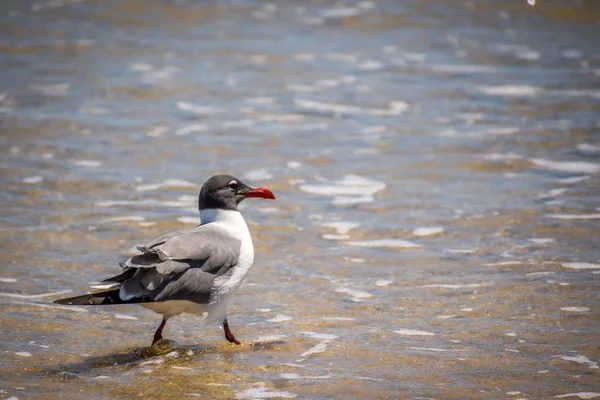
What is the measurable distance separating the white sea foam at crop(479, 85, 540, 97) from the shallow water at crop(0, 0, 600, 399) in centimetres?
6

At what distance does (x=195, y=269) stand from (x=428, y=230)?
3.58 m

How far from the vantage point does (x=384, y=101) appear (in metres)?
14.1

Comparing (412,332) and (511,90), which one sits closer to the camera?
(412,332)

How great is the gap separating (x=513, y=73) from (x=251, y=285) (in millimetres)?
9340

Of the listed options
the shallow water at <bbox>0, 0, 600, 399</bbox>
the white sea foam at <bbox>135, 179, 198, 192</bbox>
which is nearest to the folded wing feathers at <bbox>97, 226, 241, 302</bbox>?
the shallow water at <bbox>0, 0, 600, 399</bbox>

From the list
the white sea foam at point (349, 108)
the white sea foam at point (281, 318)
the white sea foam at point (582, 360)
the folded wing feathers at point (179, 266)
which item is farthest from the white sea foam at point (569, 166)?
the folded wing feathers at point (179, 266)

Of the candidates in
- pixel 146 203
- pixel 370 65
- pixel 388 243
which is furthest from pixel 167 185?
pixel 370 65

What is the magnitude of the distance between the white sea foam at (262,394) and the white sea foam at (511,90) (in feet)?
32.1

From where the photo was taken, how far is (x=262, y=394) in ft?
18.3

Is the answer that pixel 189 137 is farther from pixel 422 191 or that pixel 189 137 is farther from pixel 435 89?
pixel 435 89

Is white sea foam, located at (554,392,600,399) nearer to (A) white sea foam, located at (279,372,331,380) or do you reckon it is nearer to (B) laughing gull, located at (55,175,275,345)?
(A) white sea foam, located at (279,372,331,380)

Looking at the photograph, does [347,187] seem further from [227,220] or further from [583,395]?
[583,395]

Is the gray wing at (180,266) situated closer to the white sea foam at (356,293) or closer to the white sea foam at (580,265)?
the white sea foam at (356,293)

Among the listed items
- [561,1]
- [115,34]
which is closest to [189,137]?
[115,34]
